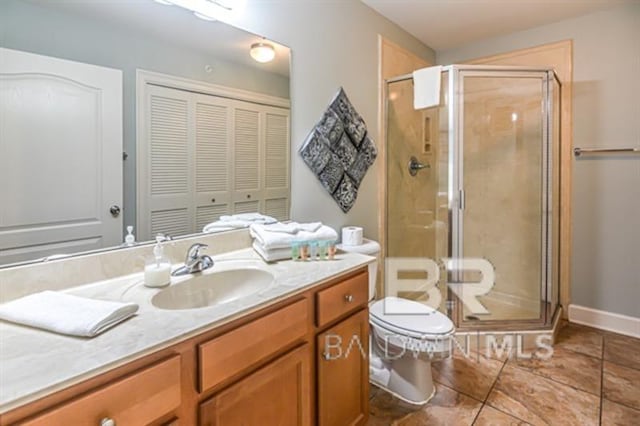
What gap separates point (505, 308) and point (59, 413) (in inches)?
112

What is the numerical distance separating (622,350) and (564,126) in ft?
5.32

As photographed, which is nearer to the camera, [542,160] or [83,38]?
[83,38]

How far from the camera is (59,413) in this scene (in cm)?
66

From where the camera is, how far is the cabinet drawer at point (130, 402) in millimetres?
675

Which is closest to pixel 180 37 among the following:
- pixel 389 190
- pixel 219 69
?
pixel 219 69

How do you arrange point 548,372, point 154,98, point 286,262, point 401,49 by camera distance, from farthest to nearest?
point 401,49 → point 548,372 → point 286,262 → point 154,98

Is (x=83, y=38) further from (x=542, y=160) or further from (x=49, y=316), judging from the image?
(x=542, y=160)

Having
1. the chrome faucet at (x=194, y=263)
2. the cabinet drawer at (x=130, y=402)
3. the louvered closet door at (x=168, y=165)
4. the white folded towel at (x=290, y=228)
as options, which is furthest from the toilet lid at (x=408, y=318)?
the cabinet drawer at (x=130, y=402)

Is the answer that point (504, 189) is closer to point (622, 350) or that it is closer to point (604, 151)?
point (604, 151)

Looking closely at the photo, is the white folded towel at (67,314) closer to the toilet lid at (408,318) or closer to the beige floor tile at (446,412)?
the toilet lid at (408,318)

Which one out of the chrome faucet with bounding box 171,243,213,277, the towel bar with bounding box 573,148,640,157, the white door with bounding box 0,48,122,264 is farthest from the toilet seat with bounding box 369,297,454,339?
the towel bar with bounding box 573,148,640,157

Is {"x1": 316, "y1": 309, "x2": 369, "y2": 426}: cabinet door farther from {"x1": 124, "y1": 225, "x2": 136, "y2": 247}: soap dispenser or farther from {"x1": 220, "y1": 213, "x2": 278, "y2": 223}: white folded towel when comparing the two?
{"x1": 124, "y1": 225, "x2": 136, "y2": 247}: soap dispenser

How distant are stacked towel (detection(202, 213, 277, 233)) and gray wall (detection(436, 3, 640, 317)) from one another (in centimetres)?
244

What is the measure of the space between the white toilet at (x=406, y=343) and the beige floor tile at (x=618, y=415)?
799 mm
